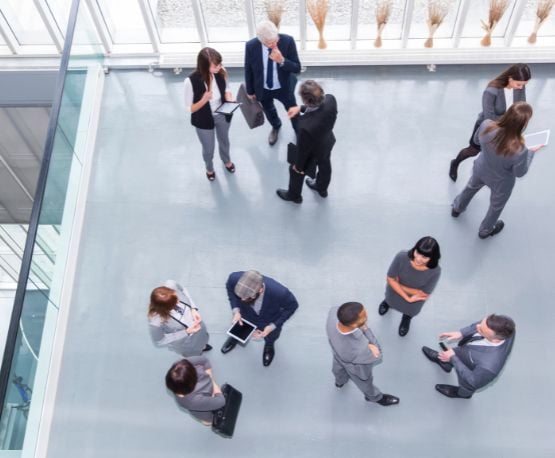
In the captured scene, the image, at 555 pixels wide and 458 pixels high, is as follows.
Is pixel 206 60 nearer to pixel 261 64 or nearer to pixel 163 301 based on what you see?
pixel 261 64

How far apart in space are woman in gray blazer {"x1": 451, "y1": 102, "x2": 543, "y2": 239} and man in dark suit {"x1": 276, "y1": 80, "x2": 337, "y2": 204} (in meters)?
1.21

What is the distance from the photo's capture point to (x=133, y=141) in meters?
6.30

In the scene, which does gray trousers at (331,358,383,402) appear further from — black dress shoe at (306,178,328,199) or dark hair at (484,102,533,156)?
dark hair at (484,102,533,156)

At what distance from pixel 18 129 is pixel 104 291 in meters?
5.66

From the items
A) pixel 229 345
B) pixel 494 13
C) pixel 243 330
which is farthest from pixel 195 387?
pixel 494 13

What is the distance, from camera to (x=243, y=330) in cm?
436

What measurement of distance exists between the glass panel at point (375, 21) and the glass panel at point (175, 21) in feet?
6.53

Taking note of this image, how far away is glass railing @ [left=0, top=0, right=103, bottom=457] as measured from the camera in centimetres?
441

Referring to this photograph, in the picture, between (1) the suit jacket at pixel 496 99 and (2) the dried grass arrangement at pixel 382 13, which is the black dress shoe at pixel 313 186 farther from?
(2) the dried grass arrangement at pixel 382 13

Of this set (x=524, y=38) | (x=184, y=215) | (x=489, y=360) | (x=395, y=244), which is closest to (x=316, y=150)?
(x=395, y=244)

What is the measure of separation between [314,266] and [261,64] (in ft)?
6.30

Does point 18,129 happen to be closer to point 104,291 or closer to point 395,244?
point 104,291

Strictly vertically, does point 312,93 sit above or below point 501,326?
above

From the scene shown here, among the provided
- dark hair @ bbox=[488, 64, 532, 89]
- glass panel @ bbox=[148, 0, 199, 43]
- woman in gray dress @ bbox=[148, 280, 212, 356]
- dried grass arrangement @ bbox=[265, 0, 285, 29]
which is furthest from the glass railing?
dark hair @ bbox=[488, 64, 532, 89]
